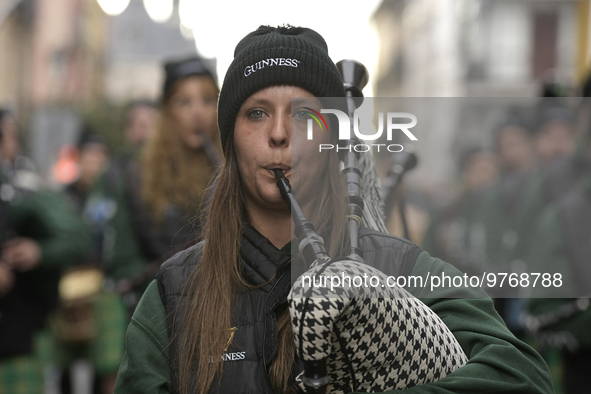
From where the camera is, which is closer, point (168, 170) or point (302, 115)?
point (302, 115)

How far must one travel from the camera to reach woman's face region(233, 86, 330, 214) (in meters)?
1.93

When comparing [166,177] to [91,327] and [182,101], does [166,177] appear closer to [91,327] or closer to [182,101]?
[182,101]

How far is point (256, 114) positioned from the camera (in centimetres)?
212

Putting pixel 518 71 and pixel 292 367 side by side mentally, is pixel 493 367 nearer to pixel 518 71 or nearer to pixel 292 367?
pixel 292 367

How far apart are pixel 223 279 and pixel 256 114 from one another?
20.1 inches

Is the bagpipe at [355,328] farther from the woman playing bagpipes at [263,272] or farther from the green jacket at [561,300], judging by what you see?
the green jacket at [561,300]

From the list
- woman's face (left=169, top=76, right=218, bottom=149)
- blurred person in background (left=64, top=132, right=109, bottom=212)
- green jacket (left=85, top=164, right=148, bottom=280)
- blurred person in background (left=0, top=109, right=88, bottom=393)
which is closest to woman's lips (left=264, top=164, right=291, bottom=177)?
woman's face (left=169, top=76, right=218, bottom=149)

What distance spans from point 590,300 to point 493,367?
2685 millimetres

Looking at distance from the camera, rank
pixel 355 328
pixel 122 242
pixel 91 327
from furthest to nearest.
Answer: pixel 91 327
pixel 122 242
pixel 355 328

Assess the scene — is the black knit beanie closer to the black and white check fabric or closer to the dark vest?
the dark vest

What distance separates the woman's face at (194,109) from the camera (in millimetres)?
4746

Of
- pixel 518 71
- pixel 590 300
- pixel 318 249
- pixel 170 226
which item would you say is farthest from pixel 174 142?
pixel 518 71

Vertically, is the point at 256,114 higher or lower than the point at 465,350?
higher

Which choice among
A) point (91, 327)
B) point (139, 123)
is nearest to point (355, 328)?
point (91, 327)
